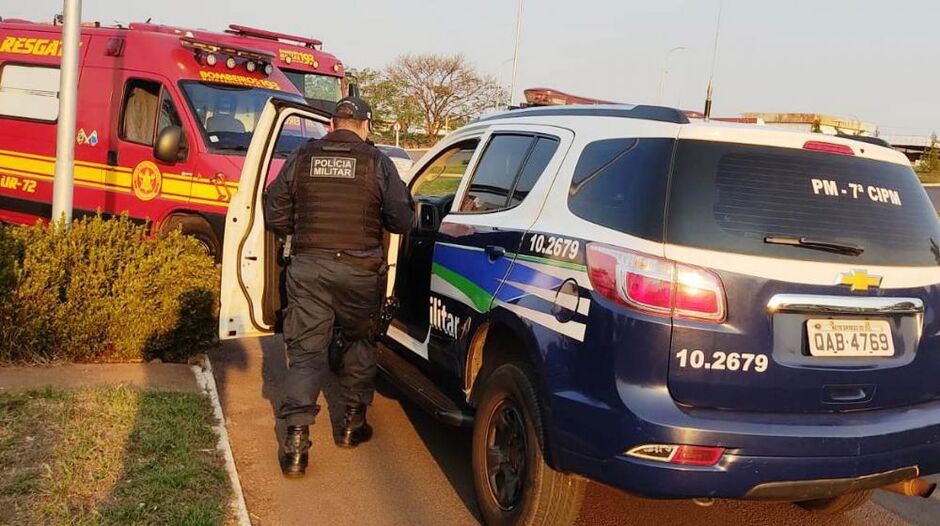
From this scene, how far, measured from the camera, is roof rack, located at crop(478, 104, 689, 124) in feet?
10.4

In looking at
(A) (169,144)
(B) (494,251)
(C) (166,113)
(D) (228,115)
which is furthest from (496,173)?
(C) (166,113)

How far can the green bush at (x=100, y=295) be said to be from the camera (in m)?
5.15

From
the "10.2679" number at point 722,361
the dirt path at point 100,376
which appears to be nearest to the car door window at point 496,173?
the "10.2679" number at point 722,361

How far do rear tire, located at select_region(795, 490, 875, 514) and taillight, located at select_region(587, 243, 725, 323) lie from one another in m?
1.81

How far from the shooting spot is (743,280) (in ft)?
9.28

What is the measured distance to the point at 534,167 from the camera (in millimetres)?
3803

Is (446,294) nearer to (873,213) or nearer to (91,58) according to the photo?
(873,213)

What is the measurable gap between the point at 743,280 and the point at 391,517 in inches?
78.9

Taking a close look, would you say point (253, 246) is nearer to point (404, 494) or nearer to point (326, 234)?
point (326, 234)

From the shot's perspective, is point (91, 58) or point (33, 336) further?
point (91, 58)

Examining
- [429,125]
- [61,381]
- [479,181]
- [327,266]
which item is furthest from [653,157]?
[429,125]

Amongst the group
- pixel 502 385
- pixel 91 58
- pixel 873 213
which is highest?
pixel 91 58

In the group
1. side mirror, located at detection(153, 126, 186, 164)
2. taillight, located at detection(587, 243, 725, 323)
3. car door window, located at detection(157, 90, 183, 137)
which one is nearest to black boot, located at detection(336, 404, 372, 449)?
taillight, located at detection(587, 243, 725, 323)

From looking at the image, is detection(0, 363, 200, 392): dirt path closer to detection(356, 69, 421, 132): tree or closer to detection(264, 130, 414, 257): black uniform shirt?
detection(264, 130, 414, 257): black uniform shirt
